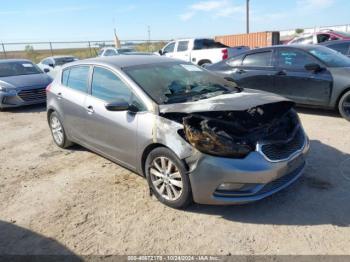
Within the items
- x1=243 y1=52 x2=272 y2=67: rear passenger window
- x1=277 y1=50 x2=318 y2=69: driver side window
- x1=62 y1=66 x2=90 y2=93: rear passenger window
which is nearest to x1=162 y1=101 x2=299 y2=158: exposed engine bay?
x1=62 y1=66 x2=90 y2=93: rear passenger window

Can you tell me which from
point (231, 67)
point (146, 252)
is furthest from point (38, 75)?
point (146, 252)

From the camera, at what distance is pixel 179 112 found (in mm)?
3725

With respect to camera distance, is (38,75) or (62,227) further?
(38,75)

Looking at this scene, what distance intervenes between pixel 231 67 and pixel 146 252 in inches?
249

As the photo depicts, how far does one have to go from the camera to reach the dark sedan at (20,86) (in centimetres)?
992

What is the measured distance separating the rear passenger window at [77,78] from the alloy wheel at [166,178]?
1.91m

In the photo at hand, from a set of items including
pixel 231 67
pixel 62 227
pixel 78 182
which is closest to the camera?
pixel 62 227

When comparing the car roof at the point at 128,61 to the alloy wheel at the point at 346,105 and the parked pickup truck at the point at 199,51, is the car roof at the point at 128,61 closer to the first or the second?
the alloy wheel at the point at 346,105

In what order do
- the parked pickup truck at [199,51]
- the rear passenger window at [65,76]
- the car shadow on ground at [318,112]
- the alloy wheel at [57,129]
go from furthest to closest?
1. the parked pickup truck at [199,51]
2. the car shadow on ground at [318,112]
3. the alloy wheel at [57,129]
4. the rear passenger window at [65,76]

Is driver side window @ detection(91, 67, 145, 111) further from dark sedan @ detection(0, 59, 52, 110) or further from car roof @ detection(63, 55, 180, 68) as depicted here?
dark sedan @ detection(0, 59, 52, 110)

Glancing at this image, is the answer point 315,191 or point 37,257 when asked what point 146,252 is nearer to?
point 37,257

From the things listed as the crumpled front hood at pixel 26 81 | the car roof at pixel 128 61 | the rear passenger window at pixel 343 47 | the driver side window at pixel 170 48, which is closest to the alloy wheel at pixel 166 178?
the car roof at pixel 128 61

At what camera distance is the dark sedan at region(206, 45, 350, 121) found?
6.79m

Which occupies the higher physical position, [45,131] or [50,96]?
[50,96]
